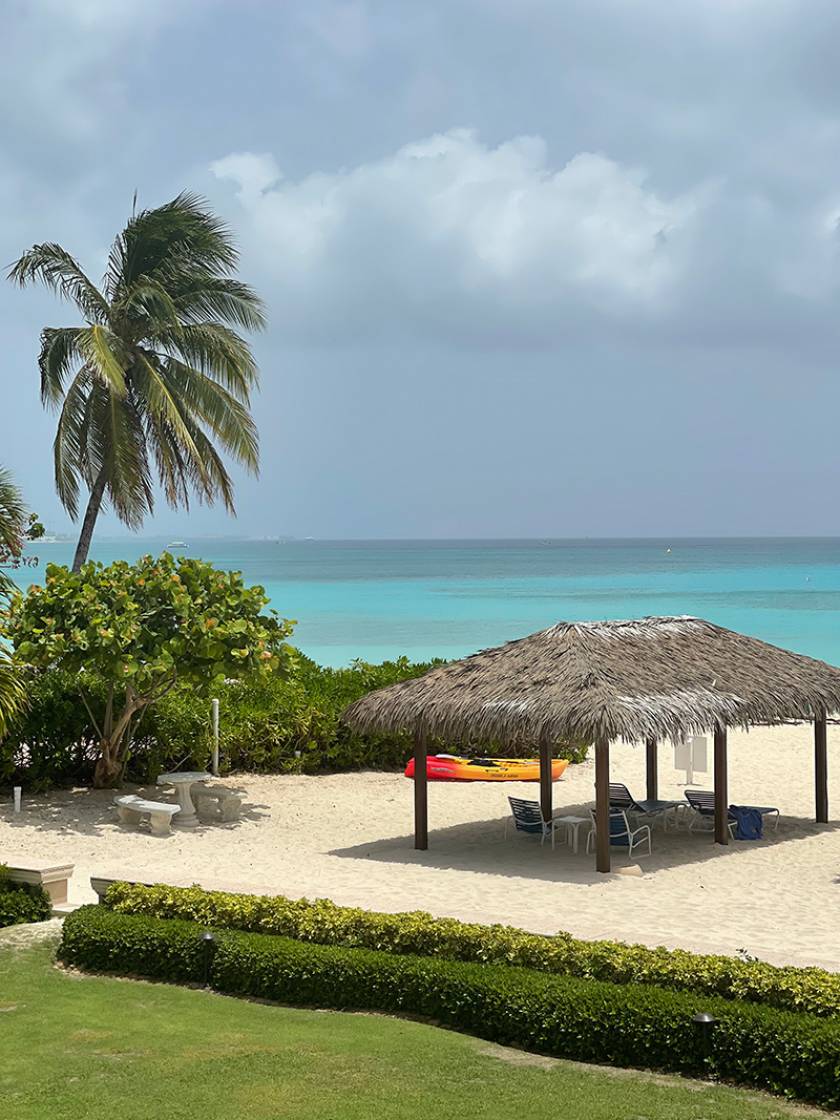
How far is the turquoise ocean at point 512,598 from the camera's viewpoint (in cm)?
6600

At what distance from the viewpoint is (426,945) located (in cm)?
945

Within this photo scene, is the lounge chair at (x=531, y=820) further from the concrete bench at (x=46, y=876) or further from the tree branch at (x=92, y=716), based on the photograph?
the concrete bench at (x=46, y=876)

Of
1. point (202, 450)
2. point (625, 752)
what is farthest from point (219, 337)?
point (625, 752)

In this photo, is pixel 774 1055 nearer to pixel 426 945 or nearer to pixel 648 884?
pixel 426 945

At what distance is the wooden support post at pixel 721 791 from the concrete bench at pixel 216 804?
6.20 metres

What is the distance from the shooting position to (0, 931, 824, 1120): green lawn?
283 inches

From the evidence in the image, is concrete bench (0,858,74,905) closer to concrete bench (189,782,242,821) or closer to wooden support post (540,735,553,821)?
concrete bench (189,782,242,821)

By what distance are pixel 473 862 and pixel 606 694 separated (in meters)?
2.63

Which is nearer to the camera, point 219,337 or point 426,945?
point 426,945

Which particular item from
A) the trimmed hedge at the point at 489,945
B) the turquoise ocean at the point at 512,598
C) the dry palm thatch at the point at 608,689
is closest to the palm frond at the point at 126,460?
the dry palm thatch at the point at 608,689

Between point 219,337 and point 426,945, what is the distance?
17.0 metres

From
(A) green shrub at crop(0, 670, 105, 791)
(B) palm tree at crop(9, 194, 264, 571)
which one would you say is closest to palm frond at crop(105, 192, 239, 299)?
(B) palm tree at crop(9, 194, 264, 571)

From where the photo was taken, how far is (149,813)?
655 inches

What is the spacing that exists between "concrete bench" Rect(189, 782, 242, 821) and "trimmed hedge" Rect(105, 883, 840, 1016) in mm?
6326
